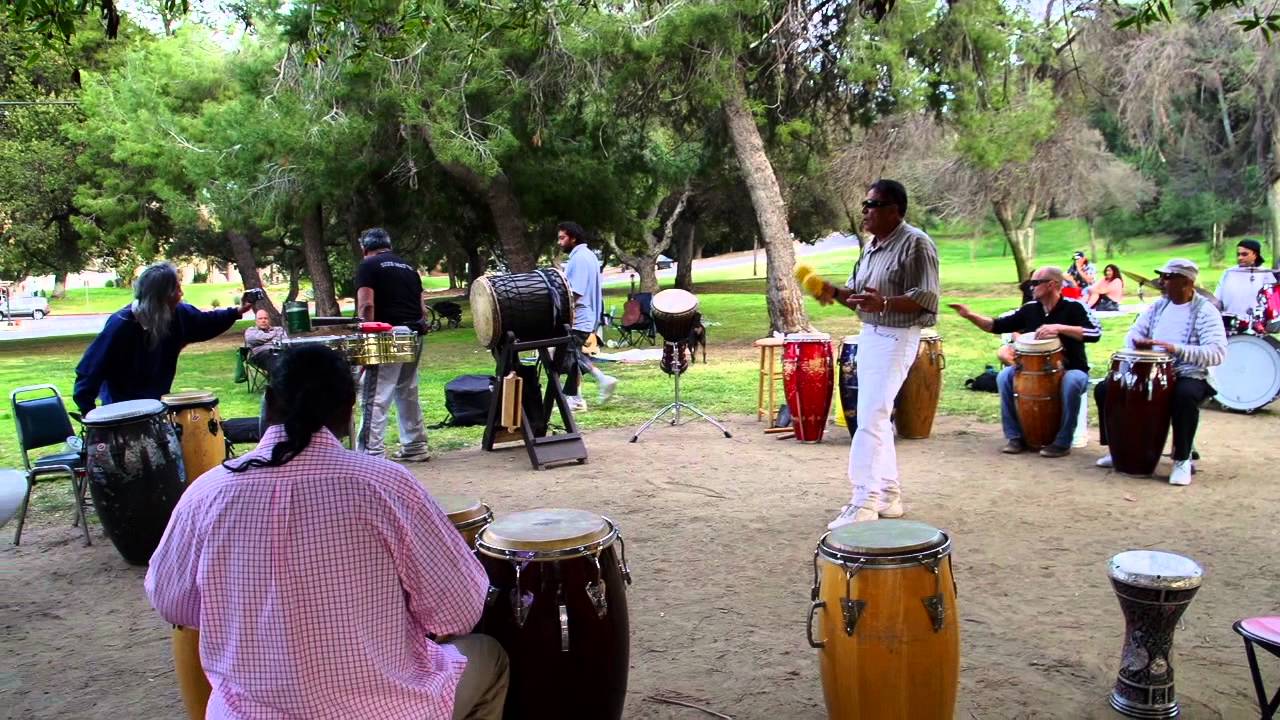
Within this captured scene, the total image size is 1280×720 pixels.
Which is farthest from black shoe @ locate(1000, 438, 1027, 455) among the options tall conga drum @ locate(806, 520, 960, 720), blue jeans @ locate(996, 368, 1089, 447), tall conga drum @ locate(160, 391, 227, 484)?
tall conga drum @ locate(160, 391, 227, 484)

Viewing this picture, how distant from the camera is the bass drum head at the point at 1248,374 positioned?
9.02 m

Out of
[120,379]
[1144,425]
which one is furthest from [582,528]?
[1144,425]

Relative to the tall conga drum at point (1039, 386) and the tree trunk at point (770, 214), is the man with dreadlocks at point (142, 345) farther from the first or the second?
the tree trunk at point (770, 214)

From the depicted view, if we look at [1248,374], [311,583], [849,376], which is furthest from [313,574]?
[1248,374]

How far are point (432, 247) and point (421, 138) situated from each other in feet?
45.7

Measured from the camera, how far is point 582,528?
3178 millimetres

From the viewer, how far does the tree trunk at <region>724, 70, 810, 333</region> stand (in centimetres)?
1544

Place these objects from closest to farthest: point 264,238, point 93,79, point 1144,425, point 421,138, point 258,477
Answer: point 258,477, point 1144,425, point 421,138, point 93,79, point 264,238

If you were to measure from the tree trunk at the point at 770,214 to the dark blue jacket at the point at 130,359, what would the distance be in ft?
35.1

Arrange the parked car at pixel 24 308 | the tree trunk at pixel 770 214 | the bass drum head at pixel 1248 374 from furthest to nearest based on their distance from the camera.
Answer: the parked car at pixel 24 308 → the tree trunk at pixel 770 214 → the bass drum head at pixel 1248 374

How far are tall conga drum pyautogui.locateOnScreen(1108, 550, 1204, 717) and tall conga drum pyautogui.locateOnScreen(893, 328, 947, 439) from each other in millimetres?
4653

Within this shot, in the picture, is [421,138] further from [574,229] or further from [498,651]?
[498,651]

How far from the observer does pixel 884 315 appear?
209 inches

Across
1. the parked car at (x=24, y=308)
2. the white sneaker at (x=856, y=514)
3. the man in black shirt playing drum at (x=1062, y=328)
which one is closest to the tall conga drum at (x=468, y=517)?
the white sneaker at (x=856, y=514)
